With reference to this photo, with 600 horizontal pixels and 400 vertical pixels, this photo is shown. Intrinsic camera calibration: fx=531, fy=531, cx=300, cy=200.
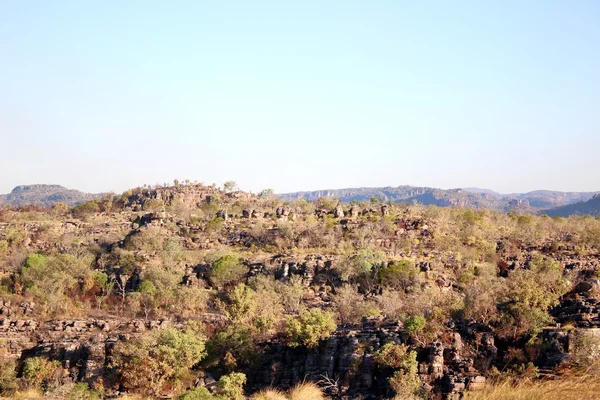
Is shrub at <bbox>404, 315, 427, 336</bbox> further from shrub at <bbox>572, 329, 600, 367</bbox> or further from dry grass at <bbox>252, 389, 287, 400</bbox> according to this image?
dry grass at <bbox>252, 389, 287, 400</bbox>

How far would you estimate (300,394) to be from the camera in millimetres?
12586

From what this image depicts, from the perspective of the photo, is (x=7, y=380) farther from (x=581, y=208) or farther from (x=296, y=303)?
(x=581, y=208)

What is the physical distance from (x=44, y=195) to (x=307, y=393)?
158960mm

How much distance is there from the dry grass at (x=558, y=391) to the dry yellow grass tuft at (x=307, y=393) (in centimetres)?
911

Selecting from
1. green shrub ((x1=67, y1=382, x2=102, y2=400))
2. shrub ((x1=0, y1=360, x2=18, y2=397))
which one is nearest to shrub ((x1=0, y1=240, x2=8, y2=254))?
shrub ((x1=0, y1=360, x2=18, y2=397))

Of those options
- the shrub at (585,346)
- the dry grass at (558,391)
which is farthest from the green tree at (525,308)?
the dry grass at (558,391)

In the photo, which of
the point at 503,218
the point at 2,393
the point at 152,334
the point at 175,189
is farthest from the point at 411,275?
the point at 175,189

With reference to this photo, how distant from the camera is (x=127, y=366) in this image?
50.4 feet

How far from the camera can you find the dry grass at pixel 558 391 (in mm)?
3578

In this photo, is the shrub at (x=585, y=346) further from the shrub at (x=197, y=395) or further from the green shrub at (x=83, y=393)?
the green shrub at (x=83, y=393)

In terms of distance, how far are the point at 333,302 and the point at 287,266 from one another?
5.29m

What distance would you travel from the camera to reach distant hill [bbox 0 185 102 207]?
141 metres

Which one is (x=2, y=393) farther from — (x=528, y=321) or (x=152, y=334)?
(x=528, y=321)

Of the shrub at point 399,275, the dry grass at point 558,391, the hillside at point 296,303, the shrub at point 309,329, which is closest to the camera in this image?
the dry grass at point 558,391
